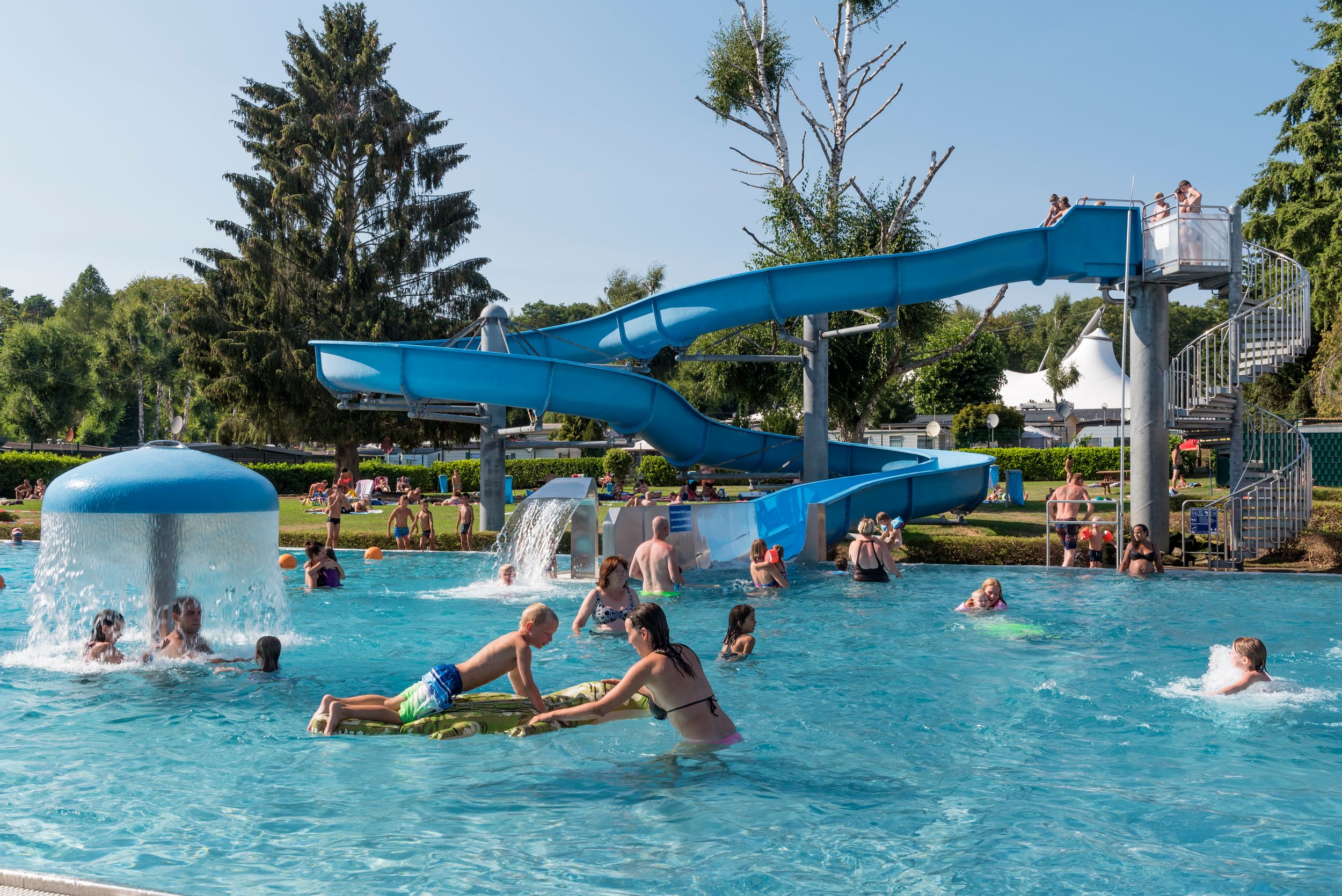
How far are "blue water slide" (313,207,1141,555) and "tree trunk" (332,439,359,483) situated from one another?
1904 cm

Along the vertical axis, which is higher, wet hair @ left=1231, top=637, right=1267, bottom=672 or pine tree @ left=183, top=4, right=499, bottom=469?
pine tree @ left=183, top=4, right=499, bottom=469

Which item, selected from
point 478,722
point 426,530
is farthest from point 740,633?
point 426,530

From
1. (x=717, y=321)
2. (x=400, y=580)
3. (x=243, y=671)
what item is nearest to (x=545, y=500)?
(x=400, y=580)

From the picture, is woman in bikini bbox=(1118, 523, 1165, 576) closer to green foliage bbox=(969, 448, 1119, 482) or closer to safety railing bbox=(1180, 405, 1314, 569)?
safety railing bbox=(1180, 405, 1314, 569)

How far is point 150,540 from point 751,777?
250 inches

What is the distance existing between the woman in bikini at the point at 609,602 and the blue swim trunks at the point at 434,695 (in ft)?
10.8

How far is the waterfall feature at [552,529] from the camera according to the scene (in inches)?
650

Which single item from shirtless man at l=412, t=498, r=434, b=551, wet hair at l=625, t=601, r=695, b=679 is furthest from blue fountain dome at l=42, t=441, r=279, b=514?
shirtless man at l=412, t=498, r=434, b=551

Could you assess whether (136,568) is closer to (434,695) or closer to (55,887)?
(434,695)

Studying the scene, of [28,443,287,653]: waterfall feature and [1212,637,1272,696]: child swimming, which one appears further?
[28,443,287,653]: waterfall feature

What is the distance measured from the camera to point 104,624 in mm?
9711

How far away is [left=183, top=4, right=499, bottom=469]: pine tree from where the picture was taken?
120 feet

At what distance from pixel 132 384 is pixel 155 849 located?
69219 millimetres

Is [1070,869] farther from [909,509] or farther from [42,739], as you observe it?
[909,509]
